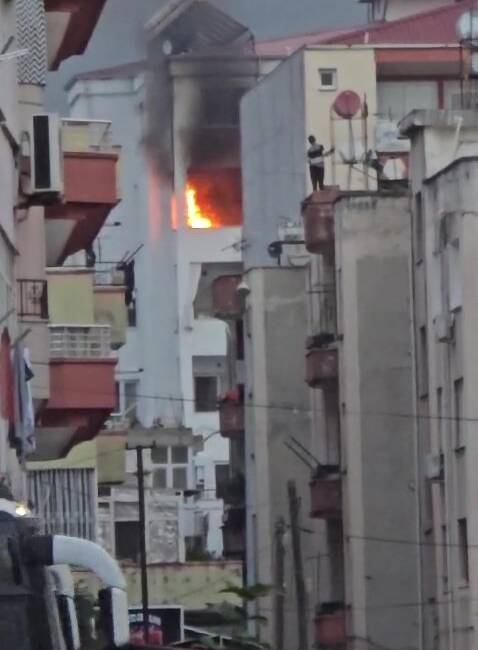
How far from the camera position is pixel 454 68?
233 ft

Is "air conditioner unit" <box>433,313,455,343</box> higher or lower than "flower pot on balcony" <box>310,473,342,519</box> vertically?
higher

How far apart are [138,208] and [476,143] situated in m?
47.2

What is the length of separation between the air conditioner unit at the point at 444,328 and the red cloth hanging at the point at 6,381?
19.4 metres

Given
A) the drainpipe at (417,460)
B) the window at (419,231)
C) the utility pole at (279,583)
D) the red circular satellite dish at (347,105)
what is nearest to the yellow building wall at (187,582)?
the utility pole at (279,583)

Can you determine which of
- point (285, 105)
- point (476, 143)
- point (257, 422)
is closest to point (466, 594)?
point (476, 143)

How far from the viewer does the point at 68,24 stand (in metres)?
32.0

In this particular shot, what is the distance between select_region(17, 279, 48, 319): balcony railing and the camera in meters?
29.4

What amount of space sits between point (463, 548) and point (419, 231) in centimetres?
645

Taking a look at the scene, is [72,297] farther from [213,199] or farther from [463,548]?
[213,199]

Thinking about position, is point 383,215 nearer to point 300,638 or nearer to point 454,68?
point 300,638

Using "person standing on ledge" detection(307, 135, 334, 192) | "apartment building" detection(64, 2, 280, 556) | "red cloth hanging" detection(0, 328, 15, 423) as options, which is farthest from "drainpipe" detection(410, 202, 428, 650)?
"apartment building" detection(64, 2, 280, 556)

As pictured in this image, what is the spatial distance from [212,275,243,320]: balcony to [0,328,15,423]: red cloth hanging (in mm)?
37584

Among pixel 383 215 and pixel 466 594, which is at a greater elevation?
pixel 383 215

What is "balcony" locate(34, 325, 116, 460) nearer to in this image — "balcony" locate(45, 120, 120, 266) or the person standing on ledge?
"balcony" locate(45, 120, 120, 266)
